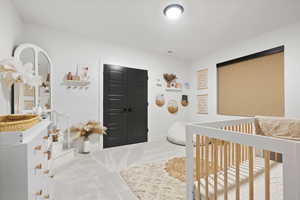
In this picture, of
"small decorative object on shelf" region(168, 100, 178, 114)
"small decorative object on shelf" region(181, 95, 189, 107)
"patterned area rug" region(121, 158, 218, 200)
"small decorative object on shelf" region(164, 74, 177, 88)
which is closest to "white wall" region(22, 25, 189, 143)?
"small decorative object on shelf" region(164, 74, 177, 88)

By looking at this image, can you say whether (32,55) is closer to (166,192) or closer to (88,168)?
(88,168)

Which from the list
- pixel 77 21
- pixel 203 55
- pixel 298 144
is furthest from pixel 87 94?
pixel 203 55

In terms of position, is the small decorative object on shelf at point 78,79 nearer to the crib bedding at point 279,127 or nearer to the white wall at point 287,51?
A: the crib bedding at point 279,127

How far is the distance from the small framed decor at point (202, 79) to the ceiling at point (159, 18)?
2.93 feet

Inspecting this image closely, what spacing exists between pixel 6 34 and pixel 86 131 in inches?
65.9

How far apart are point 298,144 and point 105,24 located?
2.50 meters

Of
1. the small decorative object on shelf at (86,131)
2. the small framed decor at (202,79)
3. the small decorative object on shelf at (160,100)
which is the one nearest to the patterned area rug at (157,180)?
the small decorative object on shelf at (86,131)

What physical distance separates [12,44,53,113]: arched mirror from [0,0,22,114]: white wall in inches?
3.8

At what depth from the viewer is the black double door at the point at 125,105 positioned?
276 cm

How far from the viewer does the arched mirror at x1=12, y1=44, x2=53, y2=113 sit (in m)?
1.66

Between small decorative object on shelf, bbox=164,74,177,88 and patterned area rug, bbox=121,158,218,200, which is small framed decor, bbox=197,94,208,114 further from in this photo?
patterned area rug, bbox=121,158,218,200

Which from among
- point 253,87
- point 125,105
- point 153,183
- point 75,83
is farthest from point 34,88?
point 253,87

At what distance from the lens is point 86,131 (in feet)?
7.93

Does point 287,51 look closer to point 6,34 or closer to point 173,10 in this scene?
point 173,10
